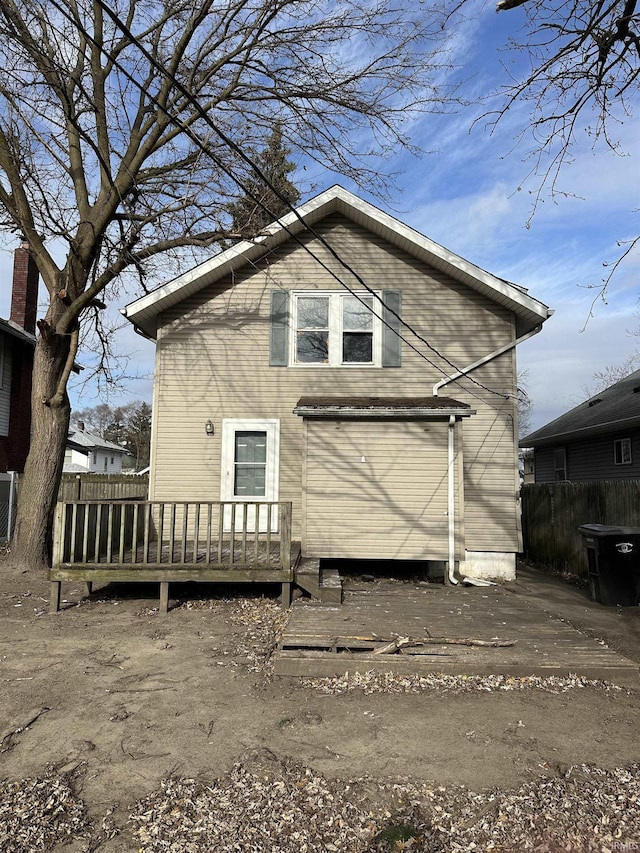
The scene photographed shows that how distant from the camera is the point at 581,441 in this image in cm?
1705

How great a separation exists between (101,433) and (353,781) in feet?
226

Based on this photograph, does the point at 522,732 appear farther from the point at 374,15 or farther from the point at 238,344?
the point at 374,15

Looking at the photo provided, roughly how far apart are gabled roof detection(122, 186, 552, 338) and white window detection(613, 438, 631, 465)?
6848 mm

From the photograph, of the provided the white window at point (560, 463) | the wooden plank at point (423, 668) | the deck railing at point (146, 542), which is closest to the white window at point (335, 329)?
the deck railing at point (146, 542)

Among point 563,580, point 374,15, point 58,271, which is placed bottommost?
point 563,580

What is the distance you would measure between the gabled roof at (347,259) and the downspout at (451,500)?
2700mm

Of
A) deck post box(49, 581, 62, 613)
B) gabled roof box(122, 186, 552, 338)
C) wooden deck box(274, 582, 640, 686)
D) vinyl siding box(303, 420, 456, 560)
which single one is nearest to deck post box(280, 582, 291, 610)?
wooden deck box(274, 582, 640, 686)

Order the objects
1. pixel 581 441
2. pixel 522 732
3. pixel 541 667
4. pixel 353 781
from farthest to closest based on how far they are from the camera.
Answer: pixel 581 441 → pixel 541 667 → pixel 522 732 → pixel 353 781

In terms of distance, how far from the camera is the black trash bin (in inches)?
309

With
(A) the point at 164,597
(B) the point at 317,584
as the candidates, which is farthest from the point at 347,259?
(A) the point at 164,597

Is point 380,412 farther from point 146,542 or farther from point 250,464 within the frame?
point 146,542

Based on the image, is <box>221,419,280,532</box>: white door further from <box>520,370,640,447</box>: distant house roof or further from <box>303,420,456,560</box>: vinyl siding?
<box>520,370,640,447</box>: distant house roof

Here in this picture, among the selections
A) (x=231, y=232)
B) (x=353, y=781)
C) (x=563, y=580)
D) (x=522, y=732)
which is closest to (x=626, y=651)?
(x=522, y=732)

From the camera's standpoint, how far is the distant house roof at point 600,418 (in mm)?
13773
